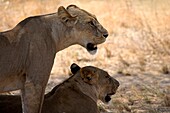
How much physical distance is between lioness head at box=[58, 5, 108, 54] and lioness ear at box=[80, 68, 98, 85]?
63 centimetres

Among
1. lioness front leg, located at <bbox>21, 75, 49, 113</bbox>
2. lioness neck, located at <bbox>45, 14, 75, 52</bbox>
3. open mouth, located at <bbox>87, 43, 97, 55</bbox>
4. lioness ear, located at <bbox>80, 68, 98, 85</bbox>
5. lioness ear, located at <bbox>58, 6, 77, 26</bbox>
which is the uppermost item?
lioness ear, located at <bbox>58, 6, 77, 26</bbox>

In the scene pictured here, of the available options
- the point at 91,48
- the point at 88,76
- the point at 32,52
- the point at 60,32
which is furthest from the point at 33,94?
the point at 88,76

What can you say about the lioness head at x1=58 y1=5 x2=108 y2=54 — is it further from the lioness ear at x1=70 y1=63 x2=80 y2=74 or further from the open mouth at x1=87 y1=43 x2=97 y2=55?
the lioness ear at x1=70 y1=63 x2=80 y2=74

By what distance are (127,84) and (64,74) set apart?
144cm

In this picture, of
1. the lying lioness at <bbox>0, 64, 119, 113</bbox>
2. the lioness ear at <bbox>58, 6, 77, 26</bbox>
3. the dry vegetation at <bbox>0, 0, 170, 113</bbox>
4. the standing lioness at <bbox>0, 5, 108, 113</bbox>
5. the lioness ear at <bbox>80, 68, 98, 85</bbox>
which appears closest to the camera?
the standing lioness at <bbox>0, 5, 108, 113</bbox>

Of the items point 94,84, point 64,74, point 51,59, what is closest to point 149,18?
point 64,74

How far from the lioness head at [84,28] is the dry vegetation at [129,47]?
2146 mm

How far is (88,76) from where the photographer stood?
6.79 meters

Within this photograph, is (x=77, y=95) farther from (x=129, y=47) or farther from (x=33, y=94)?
(x=129, y=47)

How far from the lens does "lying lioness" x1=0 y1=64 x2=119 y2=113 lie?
627cm

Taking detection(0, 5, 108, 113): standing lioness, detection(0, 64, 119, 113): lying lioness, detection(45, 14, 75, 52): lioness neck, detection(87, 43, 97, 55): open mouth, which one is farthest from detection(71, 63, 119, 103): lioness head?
detection(0, 5, 108, 113): standing lioness

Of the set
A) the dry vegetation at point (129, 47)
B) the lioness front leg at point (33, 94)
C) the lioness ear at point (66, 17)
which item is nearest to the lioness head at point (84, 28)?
the lioness ear at point (66, 17)

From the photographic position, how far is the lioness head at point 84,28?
19.8ft

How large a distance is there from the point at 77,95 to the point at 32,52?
109 centimetres
